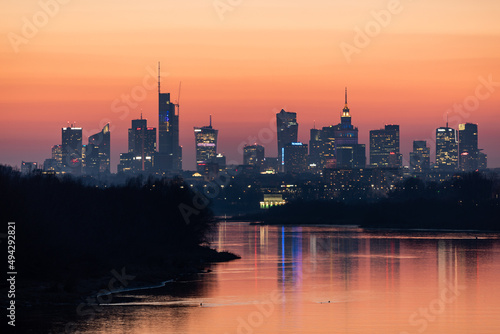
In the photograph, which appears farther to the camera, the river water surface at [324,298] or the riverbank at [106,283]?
the riverbank at [106,283]

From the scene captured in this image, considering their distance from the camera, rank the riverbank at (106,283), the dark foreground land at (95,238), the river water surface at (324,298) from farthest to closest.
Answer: the dark foreground land at (95,238), the riverbank at (106,283), the river water surface at (324,298)

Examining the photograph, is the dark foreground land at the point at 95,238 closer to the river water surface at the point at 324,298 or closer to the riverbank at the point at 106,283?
the riverbank at the point at 106,283

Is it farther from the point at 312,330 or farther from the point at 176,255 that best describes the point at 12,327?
the point at 176,255

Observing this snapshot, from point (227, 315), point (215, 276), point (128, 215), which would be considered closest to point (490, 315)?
point (227, 315)

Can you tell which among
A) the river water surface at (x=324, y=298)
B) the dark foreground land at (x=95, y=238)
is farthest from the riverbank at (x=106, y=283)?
the river water surface at (x=324, y=298)

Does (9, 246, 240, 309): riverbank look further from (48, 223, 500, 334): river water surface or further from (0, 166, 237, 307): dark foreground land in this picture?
(48, 223, 500, 334): river water surface

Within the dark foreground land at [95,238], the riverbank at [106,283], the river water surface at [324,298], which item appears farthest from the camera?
A: the dark foreground land at [95,238]

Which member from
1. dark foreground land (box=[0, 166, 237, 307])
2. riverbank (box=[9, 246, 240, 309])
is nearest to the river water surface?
riverbank (box=[9, 246, 240, 309])
